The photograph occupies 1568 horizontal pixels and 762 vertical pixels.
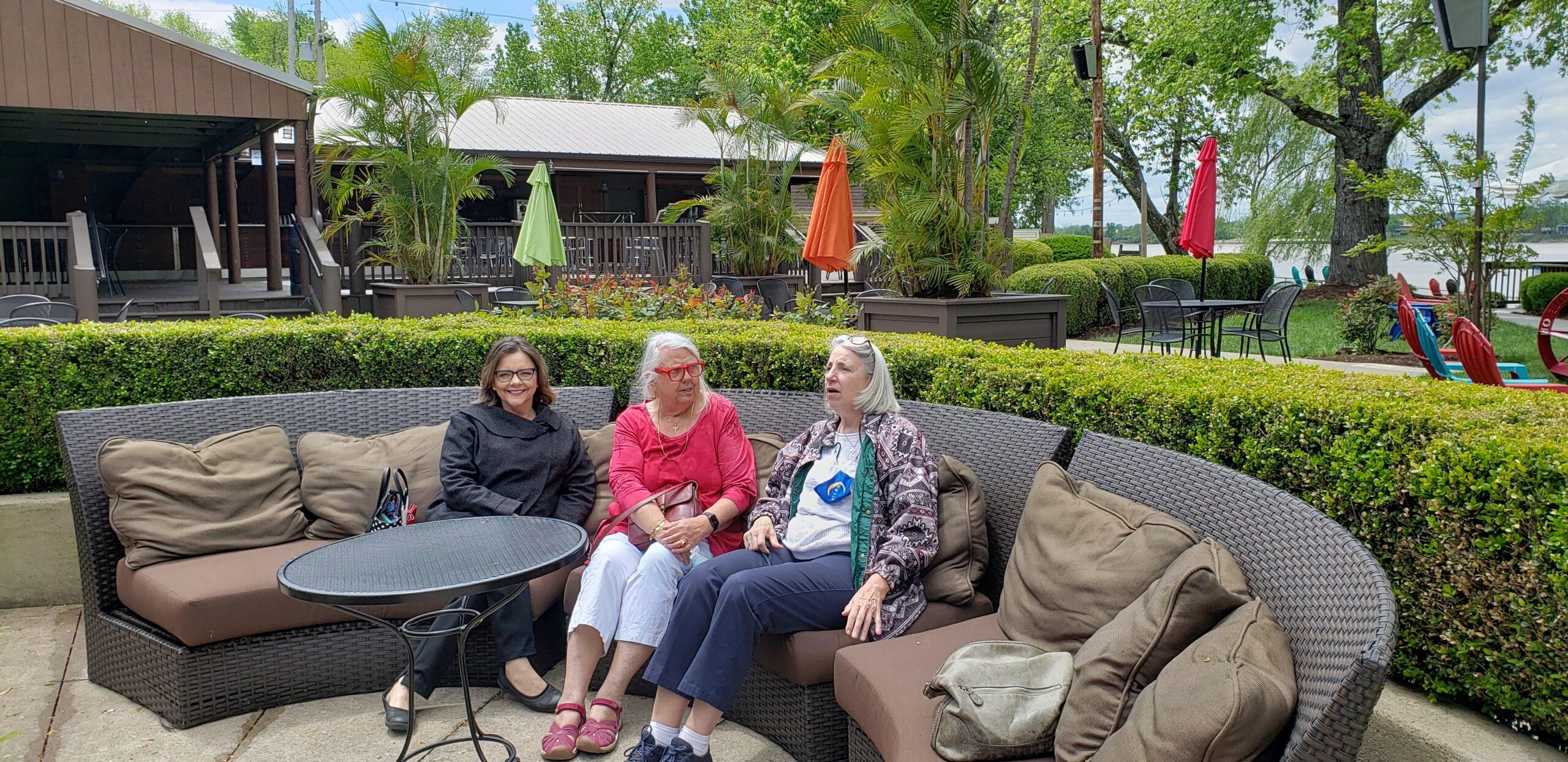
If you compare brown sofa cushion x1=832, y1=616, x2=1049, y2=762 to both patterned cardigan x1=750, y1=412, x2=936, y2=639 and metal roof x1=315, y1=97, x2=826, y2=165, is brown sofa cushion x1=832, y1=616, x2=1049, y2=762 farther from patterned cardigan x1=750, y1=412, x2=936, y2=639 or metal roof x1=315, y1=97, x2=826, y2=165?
metal roof x1=315, y1=97, x2=826, y2=165

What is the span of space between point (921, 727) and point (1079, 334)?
44.5 feet

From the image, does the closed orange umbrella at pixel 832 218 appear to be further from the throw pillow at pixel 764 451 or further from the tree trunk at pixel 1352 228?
the tree trunk at pixel 1352 228

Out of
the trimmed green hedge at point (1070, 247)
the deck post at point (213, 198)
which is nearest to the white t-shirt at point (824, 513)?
the deck post at point (213, 198)

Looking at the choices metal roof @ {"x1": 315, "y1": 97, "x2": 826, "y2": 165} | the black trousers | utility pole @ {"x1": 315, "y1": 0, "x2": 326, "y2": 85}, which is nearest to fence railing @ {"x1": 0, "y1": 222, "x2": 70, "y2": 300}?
metal roof @ {"x1": 315, "y1": 97, "x2": 826, "y2": 165}

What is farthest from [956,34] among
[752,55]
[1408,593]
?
[752,55]

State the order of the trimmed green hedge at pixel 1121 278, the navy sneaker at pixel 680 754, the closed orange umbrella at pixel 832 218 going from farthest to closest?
1. the trimmed green hedge at pixel 1121 278
2. the closed orange umbrella at pixel 832 218
3. the navy sneaker at pixel 680 754

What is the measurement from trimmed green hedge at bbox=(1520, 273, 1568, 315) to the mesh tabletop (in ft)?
61.3

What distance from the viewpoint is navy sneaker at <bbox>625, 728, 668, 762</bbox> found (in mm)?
2902

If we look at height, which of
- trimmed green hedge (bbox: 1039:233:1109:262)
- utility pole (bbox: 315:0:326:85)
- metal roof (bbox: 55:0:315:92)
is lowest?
trimmed green hedge (bbox: 1039:233:1109:262)

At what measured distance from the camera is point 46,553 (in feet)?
14.7

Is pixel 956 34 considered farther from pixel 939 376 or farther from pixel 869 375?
pixel 869 375

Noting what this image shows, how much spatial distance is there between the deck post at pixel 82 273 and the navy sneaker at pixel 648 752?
30.2ft

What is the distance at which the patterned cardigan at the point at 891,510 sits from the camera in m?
3.02

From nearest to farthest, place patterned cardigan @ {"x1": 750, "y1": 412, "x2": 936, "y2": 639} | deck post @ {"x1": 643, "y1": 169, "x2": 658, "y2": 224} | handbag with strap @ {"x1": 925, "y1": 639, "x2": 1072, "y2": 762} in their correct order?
handbag with strap @ {"x1": 925, "y1": 639, "x2": 1072, "y2": 762} < patterned cardigan @ {"x1": 750, "y1": 412, "x2": 936, "y2": 639} < deck post @ {"x1": 643, "y1": 169, "x2": 658, "y2": 224}
